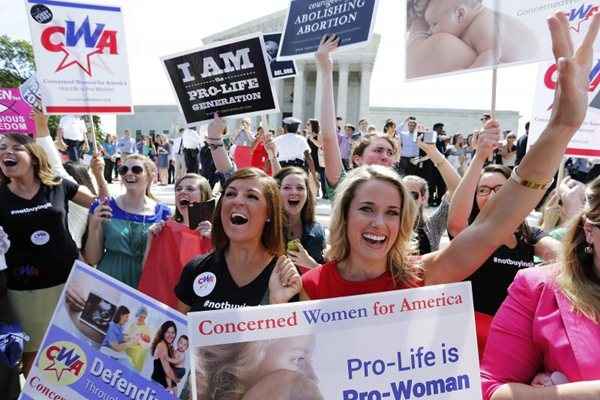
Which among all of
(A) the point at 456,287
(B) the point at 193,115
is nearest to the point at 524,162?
(A) the point at 456,287

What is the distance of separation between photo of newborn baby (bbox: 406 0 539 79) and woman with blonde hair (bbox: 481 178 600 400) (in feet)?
5.49

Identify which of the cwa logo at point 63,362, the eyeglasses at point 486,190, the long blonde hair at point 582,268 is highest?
the eyeglasses at point 486,190

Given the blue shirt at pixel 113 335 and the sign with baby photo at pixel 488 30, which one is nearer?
the blue shirt at pixel 113 335

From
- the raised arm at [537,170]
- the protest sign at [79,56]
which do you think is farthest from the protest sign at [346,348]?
the protest sign at [79,56]

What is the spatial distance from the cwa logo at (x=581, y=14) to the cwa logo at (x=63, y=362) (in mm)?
3149

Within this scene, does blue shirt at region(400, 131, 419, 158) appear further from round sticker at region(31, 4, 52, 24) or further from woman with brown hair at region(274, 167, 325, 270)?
round sticker at region(31, 4, 52, 24)

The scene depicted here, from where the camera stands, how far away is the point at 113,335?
6.12ft

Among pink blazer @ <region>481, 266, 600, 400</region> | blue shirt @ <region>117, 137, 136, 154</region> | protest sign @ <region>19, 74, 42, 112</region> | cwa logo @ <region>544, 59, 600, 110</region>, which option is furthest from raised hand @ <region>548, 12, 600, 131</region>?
blue shirt @ <region>117, 137, 136, 154</region>

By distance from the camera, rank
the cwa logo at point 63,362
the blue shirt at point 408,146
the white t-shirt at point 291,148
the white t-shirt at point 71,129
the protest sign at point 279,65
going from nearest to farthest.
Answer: the cwa logo at point 63,362 < the protest sign at point 279,65 < the white t-shirt at point 291,148 < the white t-shirt at point 71,129 < the blue shirt at point 408,146

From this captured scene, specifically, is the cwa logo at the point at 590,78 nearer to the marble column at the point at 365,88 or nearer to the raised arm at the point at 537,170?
the raised arm at the point at 537,170

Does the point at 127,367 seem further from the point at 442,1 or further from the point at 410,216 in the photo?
the point at 442,1

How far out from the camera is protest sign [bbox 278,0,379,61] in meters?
3.97

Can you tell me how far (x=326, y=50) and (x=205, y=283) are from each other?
2.33 meters

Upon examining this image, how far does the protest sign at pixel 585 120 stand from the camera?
12.2ft
